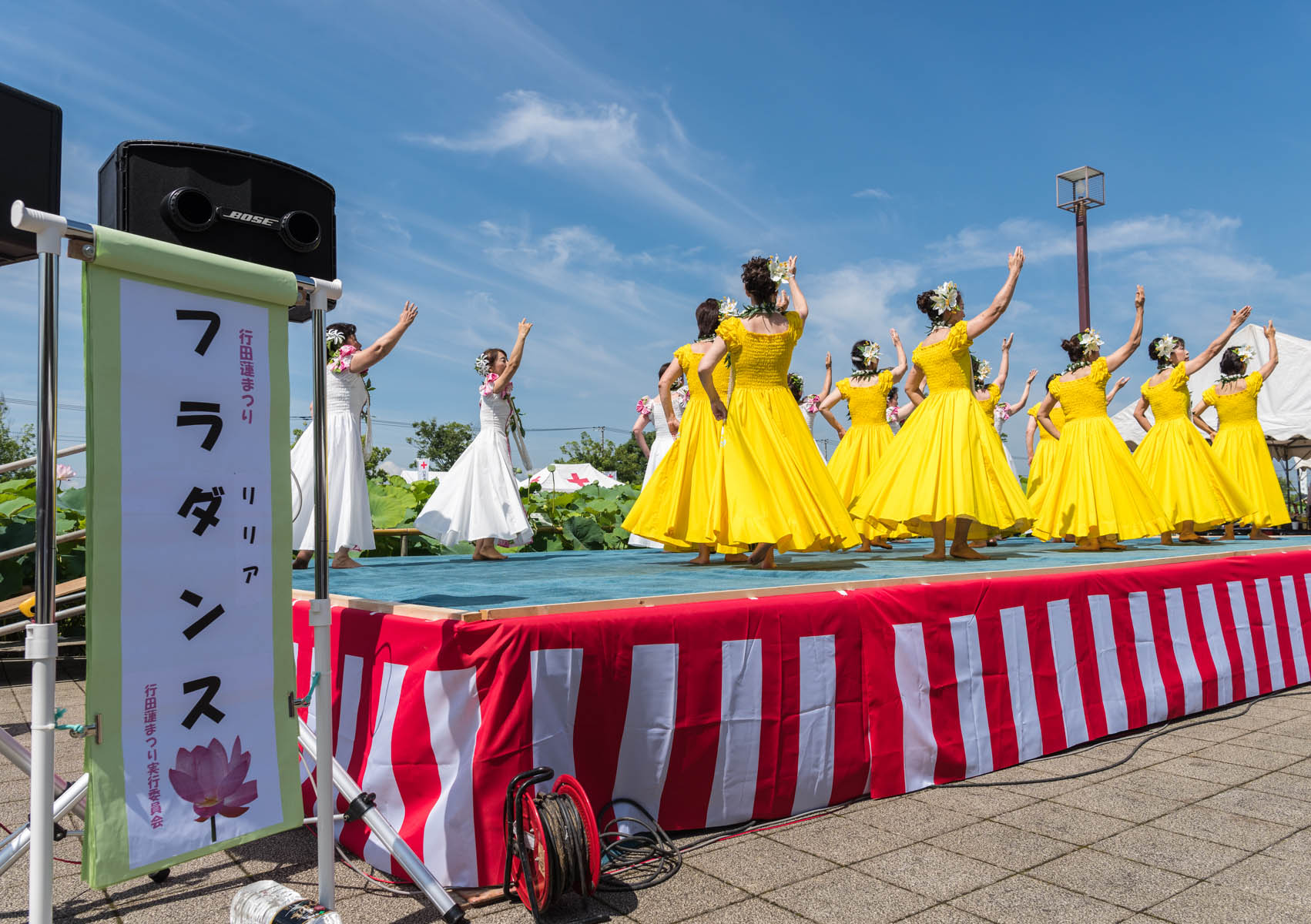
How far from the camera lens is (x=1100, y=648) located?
445 cm

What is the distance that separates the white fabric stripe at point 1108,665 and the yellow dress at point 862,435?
4470mm

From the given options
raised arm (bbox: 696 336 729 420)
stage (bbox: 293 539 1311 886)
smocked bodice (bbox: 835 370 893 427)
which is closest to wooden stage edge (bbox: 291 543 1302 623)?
stage (bbox: 293 539 1311 886)

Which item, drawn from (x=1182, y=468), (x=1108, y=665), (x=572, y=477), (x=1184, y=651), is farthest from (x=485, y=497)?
(x=572, y=477)

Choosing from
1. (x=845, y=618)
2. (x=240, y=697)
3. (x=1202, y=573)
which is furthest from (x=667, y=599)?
(x=1202, y=573)

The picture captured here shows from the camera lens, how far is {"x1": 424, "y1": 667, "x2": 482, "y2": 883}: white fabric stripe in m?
2.56

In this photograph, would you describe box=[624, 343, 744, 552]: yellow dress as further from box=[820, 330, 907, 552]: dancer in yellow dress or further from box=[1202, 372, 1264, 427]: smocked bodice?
box=[1202, 372, 1264, 427]: smocked bodice

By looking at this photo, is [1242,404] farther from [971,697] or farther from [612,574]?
[612,574]

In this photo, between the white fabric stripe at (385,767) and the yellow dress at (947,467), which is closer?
the white fabric stripe at (385,767)

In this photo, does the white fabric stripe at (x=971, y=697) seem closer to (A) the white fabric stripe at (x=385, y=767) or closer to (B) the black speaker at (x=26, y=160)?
(A) the white fabric stripe at (x=385, y=767)

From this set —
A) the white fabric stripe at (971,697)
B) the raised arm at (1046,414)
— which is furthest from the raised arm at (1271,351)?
the white fabric stripe at (971,697)

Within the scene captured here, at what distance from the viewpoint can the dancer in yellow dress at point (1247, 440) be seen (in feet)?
30.2

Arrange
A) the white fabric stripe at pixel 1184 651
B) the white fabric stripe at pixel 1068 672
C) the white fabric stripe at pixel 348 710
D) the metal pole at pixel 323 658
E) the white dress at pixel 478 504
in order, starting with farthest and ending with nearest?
the white dress at pixel 478 504
the white fabric stripe at pixel 1184 651
the white fabric stripe at pixel 1068 672
the white fabric stripe at pixel 348 710
the metal pole at pixel 323 658

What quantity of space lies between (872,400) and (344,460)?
17.2 ft

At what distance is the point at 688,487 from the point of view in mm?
5785
